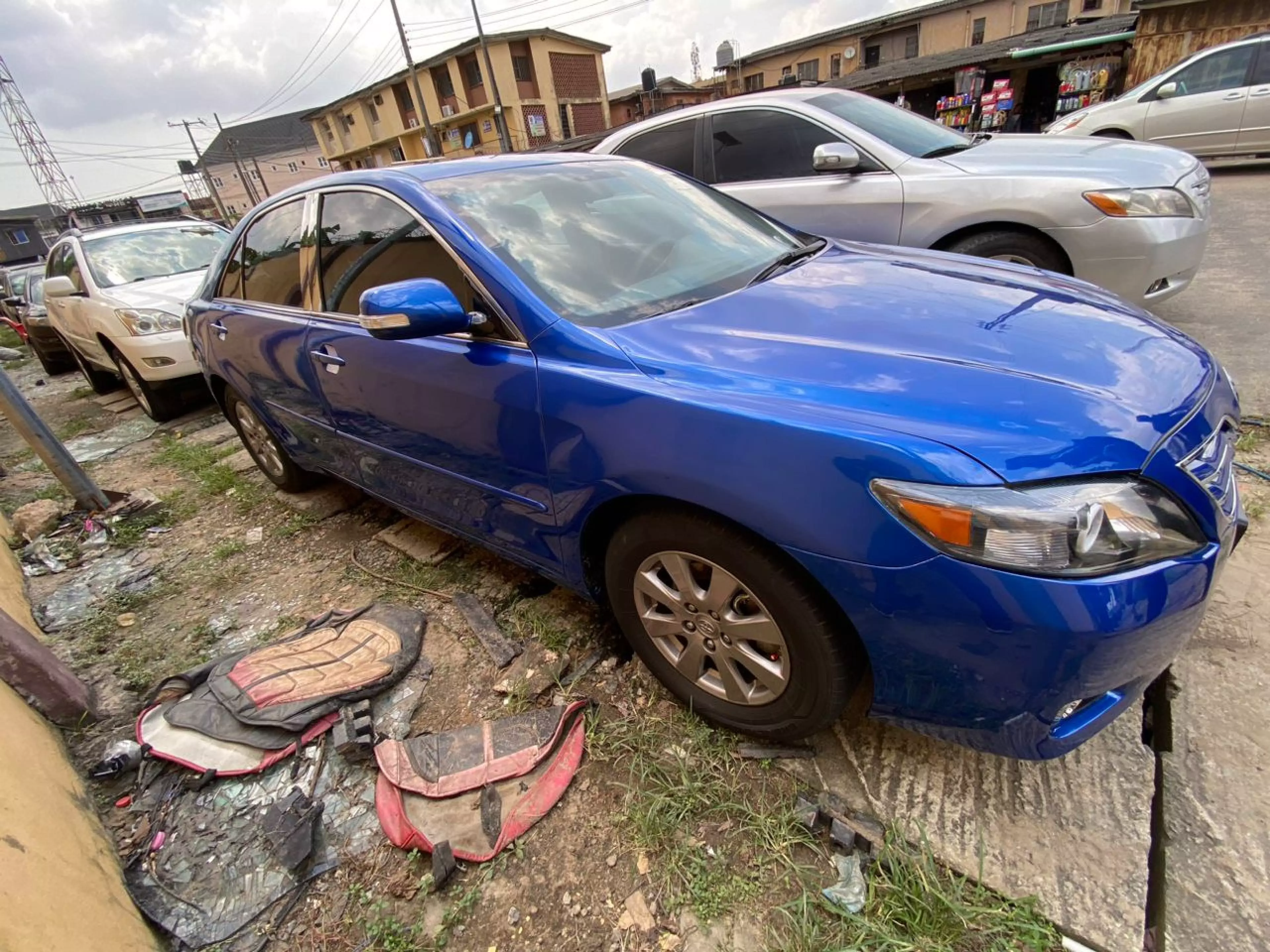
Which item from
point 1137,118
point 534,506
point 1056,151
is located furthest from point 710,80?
point 534,506

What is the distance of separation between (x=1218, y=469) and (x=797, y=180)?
3.40 metres

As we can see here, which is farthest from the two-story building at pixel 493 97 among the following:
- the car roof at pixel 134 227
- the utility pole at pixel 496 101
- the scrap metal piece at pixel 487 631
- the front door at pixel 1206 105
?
the scrap metal piece at pixel 487 631

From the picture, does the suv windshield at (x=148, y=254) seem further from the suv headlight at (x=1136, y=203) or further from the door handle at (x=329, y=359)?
the suv headlight at (x=1136, y=203)

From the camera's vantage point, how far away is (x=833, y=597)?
1.34 m

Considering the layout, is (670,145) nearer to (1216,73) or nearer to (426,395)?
(426,395)

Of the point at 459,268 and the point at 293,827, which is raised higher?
the point at 459,268

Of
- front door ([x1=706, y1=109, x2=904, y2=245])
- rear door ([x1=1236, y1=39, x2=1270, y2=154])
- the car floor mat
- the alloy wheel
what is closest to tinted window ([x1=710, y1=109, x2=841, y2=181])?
front door ([x1=706, y1=109, x2=904, y2=245])

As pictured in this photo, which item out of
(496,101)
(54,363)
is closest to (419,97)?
(496,101)

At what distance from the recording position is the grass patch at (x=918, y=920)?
129cm

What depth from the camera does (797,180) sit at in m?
4.10

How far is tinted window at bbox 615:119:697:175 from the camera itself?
4531 mm

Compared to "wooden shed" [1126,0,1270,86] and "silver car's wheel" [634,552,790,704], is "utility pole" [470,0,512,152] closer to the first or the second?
"wooden shed" [1126,0,1270,86]

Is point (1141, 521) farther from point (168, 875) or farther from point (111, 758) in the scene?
point (111, 758)

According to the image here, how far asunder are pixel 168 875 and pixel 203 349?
118 inches
